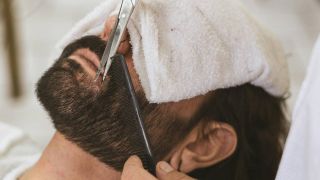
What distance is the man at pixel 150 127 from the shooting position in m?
0.84

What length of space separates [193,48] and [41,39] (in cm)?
149

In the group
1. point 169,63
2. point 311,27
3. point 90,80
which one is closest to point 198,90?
point 169,63

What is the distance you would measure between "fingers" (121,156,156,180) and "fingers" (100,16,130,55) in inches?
7.5

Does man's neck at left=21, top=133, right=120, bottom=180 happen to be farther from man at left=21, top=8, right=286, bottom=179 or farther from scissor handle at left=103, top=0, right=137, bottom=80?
scissor handle at left=103, top=0, right=137, bottom=80

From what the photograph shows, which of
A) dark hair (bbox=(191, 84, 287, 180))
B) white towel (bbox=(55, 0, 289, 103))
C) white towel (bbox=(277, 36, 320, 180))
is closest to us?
white towel (bbox=(277, 36, 320, 180))

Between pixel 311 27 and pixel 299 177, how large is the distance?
190cm

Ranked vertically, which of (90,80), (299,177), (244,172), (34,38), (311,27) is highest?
(90,80)

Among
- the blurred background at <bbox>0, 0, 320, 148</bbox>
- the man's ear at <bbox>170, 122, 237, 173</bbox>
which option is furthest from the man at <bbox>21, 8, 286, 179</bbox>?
the blurred background at <bbox>0, 0, 320, 148</bbox>

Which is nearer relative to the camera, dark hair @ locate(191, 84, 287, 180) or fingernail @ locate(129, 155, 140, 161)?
fingernail @ locate(129, 155, 140, 161)

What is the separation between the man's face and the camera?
833 millimetres

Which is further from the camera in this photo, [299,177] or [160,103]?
[160,103]

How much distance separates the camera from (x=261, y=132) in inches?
39.8

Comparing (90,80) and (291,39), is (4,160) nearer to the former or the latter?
(90,80)

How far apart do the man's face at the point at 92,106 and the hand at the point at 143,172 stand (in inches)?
2.2
